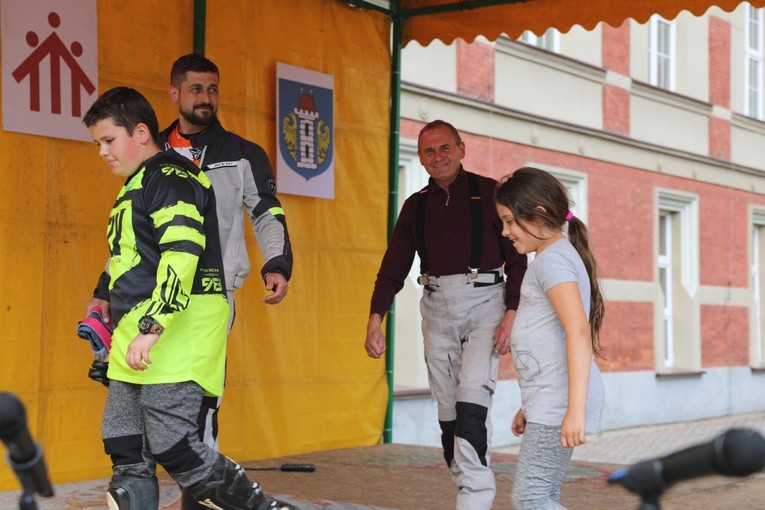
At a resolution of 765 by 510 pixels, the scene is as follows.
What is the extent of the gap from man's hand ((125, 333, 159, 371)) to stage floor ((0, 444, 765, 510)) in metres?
2.00

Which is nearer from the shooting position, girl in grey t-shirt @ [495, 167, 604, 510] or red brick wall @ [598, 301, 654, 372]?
girl in grey t-shirt @ [495, 167, 604, 510]

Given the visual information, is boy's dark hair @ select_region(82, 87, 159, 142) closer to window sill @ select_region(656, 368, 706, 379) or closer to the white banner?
the white banner

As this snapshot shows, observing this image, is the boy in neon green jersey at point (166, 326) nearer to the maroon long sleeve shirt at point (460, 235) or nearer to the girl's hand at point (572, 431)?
the girl's hand at point (572, 431)

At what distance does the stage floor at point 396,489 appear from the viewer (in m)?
6.63

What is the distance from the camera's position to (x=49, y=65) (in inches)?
271

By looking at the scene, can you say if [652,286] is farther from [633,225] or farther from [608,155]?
[608,155]

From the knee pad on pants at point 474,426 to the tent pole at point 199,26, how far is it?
307 centimetres

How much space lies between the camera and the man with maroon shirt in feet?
20.5

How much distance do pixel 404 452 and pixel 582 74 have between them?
10.0 metres

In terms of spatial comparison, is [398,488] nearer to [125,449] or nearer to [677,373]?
[125,449]

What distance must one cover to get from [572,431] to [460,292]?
7.66 ft

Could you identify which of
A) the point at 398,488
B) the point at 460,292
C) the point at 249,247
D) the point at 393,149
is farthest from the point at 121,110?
the point at 393,149

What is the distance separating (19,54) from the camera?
6.73 m

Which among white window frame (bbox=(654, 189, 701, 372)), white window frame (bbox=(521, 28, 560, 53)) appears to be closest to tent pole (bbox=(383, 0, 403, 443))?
white window frame (bbox=(521, 28, 560, 53))
